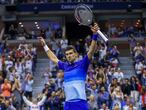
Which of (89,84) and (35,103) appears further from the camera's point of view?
(89,84)

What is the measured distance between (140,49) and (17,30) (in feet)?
29.8

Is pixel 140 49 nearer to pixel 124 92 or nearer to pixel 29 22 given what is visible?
pixel 124 92

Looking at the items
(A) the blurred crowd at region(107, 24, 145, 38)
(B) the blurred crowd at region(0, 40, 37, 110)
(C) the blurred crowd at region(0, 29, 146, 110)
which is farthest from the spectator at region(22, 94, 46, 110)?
(A) the blurred crowd at region(107, 24, 145, 38)

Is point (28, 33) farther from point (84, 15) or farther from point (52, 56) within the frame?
point (84, 15)

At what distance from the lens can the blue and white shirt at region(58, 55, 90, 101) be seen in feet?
29.9

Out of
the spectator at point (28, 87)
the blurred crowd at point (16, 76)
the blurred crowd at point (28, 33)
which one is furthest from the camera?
the blurred crowd at point (28, 33)

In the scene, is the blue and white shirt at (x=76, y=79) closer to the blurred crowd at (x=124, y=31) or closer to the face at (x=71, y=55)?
the face at (x=71, y=55)

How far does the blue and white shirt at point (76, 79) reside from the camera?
29.9 feet

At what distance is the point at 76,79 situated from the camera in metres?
9.16

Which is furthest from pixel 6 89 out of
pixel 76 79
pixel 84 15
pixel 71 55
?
pixel 71 55

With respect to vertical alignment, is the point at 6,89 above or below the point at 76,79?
below

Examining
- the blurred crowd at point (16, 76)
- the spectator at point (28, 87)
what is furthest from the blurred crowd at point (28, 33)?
the spectator at point (28, 87)

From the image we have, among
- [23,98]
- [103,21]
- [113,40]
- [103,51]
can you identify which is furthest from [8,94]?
[103,21]

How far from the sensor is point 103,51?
2684cm
